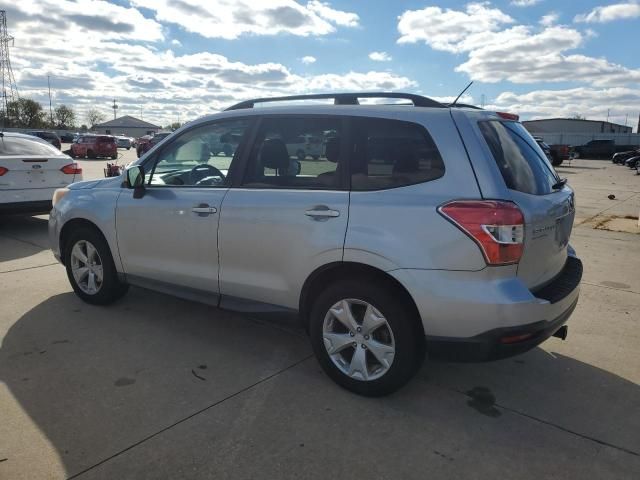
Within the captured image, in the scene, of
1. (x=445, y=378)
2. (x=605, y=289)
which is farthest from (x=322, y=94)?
(x=605, y=289)

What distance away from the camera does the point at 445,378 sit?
364cm

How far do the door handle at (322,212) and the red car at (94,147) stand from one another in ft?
109

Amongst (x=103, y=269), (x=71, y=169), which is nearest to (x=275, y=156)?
(x=103, y=269)

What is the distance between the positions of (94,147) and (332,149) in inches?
1322

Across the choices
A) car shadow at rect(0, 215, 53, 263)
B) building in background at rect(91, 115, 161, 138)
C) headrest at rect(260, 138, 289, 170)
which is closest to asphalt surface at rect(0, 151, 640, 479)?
headrest at rect(260, 138, 289, 170)

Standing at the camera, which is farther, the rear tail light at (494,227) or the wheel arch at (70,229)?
the wheel arch at (70,229)

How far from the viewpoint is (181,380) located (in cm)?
351

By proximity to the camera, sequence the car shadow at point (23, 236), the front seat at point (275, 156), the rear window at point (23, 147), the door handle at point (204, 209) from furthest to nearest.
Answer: the rear window at point (23, 147)
the car shadow at point (23, 236)
the door handle at point (204, 209)
the front seat at point (275, 156)

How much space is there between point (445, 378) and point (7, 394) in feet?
9.50

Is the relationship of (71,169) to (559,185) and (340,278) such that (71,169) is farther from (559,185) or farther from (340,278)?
(559,185)

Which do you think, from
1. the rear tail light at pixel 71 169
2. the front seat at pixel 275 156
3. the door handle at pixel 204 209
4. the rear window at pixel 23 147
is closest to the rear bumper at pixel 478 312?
the front seat at pixel 275 156

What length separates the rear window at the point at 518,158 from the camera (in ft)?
9.86

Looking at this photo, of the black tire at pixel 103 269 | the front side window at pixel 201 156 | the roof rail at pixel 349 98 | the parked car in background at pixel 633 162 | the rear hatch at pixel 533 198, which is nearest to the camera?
the rear hatch at pixel 533 198

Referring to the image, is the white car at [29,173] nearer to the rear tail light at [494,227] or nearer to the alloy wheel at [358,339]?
the alloy wheel at [358,339]
